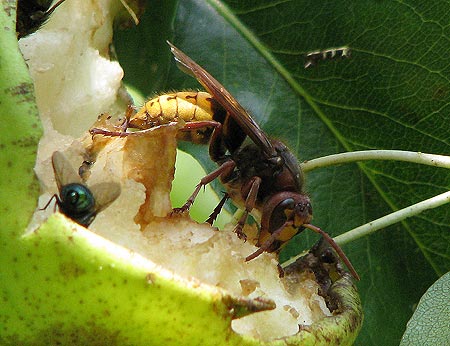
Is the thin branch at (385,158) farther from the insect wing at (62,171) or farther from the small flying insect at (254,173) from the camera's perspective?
the insect wing at (62,171)

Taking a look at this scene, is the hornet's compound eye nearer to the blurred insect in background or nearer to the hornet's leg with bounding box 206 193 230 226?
the blurred insect in background

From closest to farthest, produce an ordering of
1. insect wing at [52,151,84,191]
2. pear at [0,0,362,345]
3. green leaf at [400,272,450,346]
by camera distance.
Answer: pear at [0,0,362,345] → insect wing at [52,151,84,191] → green leaf at [400,272,450,346]

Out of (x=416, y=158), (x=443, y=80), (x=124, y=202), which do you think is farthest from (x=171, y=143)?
(x=443, y=80)

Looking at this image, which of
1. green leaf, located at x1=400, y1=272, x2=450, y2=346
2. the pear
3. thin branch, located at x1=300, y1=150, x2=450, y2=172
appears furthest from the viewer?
thin branch, located at x1=300, y1=150, x2=450, y2=172

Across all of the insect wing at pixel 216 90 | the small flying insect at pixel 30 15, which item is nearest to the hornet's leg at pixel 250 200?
the insect wing at pixel 216 90

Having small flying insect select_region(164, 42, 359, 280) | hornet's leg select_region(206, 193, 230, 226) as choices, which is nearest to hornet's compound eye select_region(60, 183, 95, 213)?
small flying insect select_region(164, 42, 359, 280)

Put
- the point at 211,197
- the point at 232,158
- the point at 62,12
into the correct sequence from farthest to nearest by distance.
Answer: the point at 211,197, the point at 232,158, the point at 62,12

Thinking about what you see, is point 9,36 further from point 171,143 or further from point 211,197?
point 211,197
